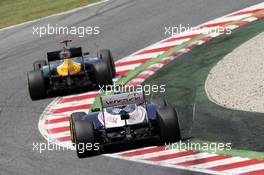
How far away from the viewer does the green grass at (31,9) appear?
36.2 meters

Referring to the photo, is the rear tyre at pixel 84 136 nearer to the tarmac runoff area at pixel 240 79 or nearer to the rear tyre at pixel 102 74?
the tarmac runoff area at pixel 240 79

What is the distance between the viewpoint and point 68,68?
78.8ft

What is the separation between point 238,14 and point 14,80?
9983 mm

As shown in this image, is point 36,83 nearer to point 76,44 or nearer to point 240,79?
point 240,79

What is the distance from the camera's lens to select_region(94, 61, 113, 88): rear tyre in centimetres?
2389

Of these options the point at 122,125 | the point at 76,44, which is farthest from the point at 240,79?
the point at 76,44

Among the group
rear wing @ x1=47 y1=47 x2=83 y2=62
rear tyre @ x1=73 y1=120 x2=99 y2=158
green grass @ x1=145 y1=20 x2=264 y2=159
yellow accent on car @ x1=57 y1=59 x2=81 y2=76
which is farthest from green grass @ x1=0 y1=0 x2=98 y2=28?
rear tyre @ x1=73 y1=120 x2=99 y2=158

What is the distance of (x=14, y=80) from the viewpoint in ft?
88.5

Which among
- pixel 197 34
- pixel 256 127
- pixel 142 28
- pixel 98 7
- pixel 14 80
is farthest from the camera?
pixel 98 7

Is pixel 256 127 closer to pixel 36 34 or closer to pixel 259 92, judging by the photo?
pixel 259 92

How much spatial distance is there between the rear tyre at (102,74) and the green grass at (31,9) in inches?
496

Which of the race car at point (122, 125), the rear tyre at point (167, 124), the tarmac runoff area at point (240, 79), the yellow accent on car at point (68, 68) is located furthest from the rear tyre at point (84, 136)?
the yellow accent on car at point (68, 68)

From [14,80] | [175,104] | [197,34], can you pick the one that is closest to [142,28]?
[197,34]

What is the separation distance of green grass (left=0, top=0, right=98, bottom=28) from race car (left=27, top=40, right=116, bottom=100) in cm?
1180
